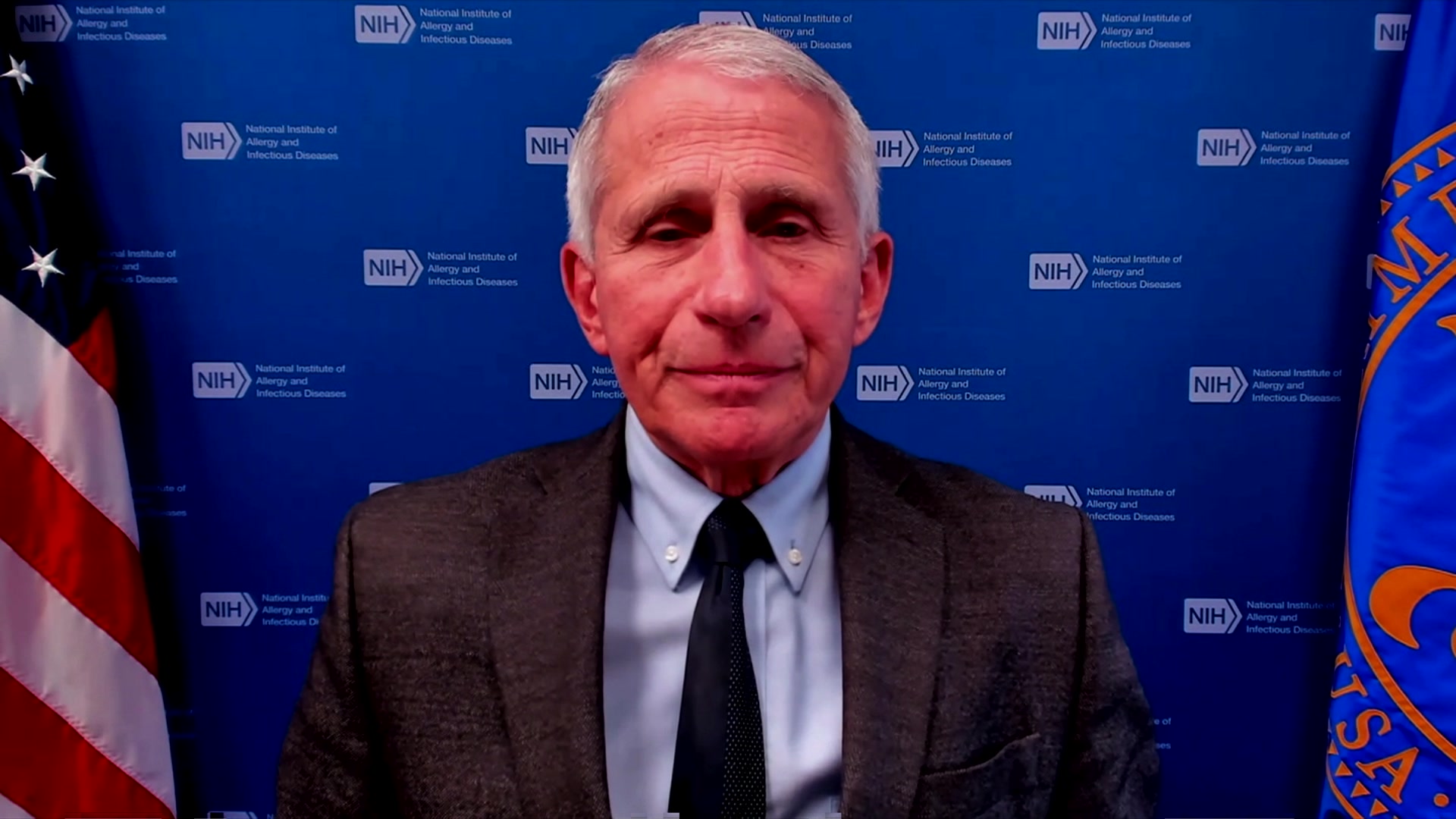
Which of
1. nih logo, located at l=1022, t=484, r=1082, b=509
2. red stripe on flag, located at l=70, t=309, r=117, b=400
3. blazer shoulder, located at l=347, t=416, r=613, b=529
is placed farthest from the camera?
nih logo, located at l=1022, t=484, r=1082, b=509

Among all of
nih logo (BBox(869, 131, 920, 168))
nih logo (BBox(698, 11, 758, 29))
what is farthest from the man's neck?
nih logo (BBox(698, 11, 758, 29))

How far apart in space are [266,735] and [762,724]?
5.03 feet

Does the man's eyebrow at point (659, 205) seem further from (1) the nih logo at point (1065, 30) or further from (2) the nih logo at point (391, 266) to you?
(1) the nih logo at point (1065, 30)

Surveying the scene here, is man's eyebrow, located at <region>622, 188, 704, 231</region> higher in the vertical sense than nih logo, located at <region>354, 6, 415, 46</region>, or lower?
lower

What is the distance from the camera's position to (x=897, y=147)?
6.51 ft

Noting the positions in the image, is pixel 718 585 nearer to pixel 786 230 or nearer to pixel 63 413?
pixel 786 230

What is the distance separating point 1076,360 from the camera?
2025 mm

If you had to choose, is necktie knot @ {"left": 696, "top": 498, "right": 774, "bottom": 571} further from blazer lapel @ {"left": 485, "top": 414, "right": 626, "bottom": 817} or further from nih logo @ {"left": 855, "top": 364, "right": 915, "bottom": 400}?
nih logo @ {"left": 855, "top": 364, "right": 915, "bottom": 400}

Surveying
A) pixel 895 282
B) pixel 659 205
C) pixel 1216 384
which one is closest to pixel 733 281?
pixel 659 205

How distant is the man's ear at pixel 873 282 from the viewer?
4.02 ft

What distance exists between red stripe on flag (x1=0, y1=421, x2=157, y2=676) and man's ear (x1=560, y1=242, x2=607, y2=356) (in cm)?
129

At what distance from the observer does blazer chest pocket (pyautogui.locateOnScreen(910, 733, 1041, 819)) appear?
3.58ft

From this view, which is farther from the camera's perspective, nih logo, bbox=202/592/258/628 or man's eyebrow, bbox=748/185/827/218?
nih logo, bbox=202/592/258/628

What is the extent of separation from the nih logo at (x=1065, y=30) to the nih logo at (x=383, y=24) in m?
1.39
